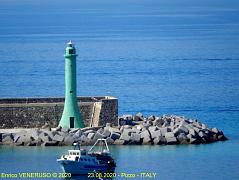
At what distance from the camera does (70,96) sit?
122 feet

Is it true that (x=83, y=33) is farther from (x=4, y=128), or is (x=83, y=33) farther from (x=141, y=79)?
(x=4, y=128)

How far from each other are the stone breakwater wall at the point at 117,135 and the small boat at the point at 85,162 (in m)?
3.49

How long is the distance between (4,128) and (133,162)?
518 centimetres

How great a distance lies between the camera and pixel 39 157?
34.8 meters

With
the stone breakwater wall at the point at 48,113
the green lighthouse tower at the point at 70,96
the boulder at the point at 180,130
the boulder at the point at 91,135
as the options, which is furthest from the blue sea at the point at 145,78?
the stone breakwater wall at the point at 48,113

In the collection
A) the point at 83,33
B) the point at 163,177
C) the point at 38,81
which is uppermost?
the point at 83,33

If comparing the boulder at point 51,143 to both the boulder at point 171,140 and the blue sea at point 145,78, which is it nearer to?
the blue sea at point 145,78

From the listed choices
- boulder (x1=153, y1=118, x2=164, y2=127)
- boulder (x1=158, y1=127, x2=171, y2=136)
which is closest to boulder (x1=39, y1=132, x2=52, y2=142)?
boulder (x1=158, y1=127, x2=171, y2=136)

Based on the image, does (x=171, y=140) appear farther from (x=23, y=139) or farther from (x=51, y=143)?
(x=23, y=139)

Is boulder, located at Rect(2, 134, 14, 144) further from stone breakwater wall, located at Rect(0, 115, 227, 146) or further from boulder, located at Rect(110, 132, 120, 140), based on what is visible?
boulder, located at Rect(110, 132, 120, 140)

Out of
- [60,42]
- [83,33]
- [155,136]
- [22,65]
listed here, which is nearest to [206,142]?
[155,136]

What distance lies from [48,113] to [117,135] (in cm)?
251

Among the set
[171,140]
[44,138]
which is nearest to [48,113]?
[44,138]

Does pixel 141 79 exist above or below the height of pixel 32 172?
above
